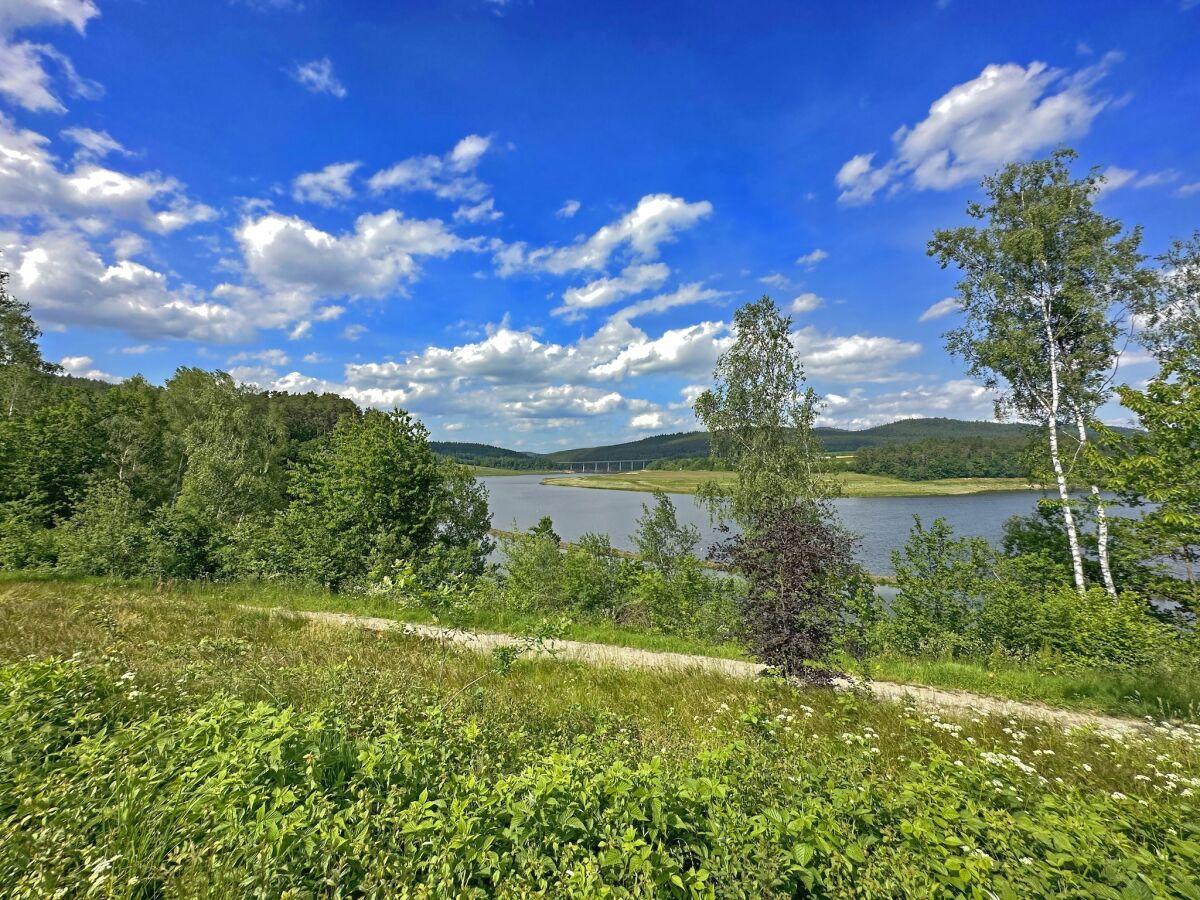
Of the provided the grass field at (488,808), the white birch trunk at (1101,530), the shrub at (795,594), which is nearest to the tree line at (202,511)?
the grass field at (488,808)

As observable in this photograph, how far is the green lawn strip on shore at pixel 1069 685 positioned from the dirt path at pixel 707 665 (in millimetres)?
309

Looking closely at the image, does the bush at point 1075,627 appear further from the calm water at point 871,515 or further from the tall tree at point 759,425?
the calm water at point 871,515

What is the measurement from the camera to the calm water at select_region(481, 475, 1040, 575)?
36031 mm

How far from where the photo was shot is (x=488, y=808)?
2648 mm

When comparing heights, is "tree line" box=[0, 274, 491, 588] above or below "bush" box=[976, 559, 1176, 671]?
above

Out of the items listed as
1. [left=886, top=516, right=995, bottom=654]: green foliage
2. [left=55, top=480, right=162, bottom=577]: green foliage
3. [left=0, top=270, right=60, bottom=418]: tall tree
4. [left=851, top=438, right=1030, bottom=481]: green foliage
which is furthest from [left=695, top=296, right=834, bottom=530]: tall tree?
[left=851, top=438, right=1030, bottom=481]: green foliage

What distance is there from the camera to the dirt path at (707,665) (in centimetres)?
706

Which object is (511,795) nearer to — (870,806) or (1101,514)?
(870,806)

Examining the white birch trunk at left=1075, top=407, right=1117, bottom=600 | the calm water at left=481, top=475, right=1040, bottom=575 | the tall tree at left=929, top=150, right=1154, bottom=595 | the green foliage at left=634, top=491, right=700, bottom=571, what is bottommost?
the calm water at left=481, top=475, right=1040, bottom=575

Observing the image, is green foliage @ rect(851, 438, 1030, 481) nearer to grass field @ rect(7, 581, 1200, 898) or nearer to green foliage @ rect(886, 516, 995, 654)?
green foliage @ rect(886, 516, 995, 654)

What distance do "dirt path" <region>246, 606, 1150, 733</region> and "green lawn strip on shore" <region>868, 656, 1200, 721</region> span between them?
31 cm

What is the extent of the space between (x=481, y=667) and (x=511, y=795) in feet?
17.4

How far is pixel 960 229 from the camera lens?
16891 millimetres

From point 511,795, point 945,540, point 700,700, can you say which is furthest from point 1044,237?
point 511,795
